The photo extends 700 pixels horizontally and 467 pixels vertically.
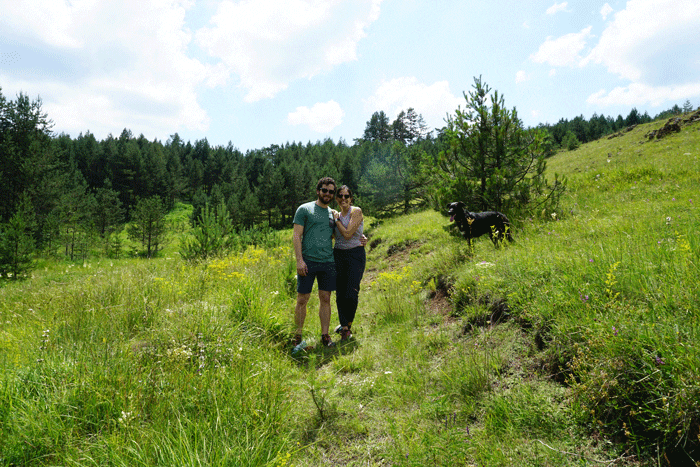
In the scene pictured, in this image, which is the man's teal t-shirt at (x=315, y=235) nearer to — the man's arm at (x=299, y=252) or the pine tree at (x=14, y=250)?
the man's arm at (x=299, y=252)

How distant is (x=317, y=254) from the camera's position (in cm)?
414

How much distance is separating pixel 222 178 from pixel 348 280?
2960 inches

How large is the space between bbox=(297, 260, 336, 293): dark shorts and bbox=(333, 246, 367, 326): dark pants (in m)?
0.33

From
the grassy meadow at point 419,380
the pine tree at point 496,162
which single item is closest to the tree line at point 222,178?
the pine tree at point 496,162

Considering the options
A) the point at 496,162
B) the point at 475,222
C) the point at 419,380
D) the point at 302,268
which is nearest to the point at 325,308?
the point at 302,268

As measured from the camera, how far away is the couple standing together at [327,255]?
4148 mm

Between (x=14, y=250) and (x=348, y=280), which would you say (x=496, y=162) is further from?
(x=14, y=250)

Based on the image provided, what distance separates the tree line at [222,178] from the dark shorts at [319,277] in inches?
168

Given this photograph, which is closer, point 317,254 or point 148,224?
Result: point 317,254

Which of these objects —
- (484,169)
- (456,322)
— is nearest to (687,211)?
(484,169)

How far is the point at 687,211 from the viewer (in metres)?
4.71

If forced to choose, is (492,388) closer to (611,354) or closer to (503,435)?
(503,435)

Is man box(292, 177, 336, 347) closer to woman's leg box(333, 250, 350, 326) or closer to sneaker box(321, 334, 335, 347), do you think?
sneaker box(321, 334, 335, 347)

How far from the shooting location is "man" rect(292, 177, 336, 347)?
4141mm
